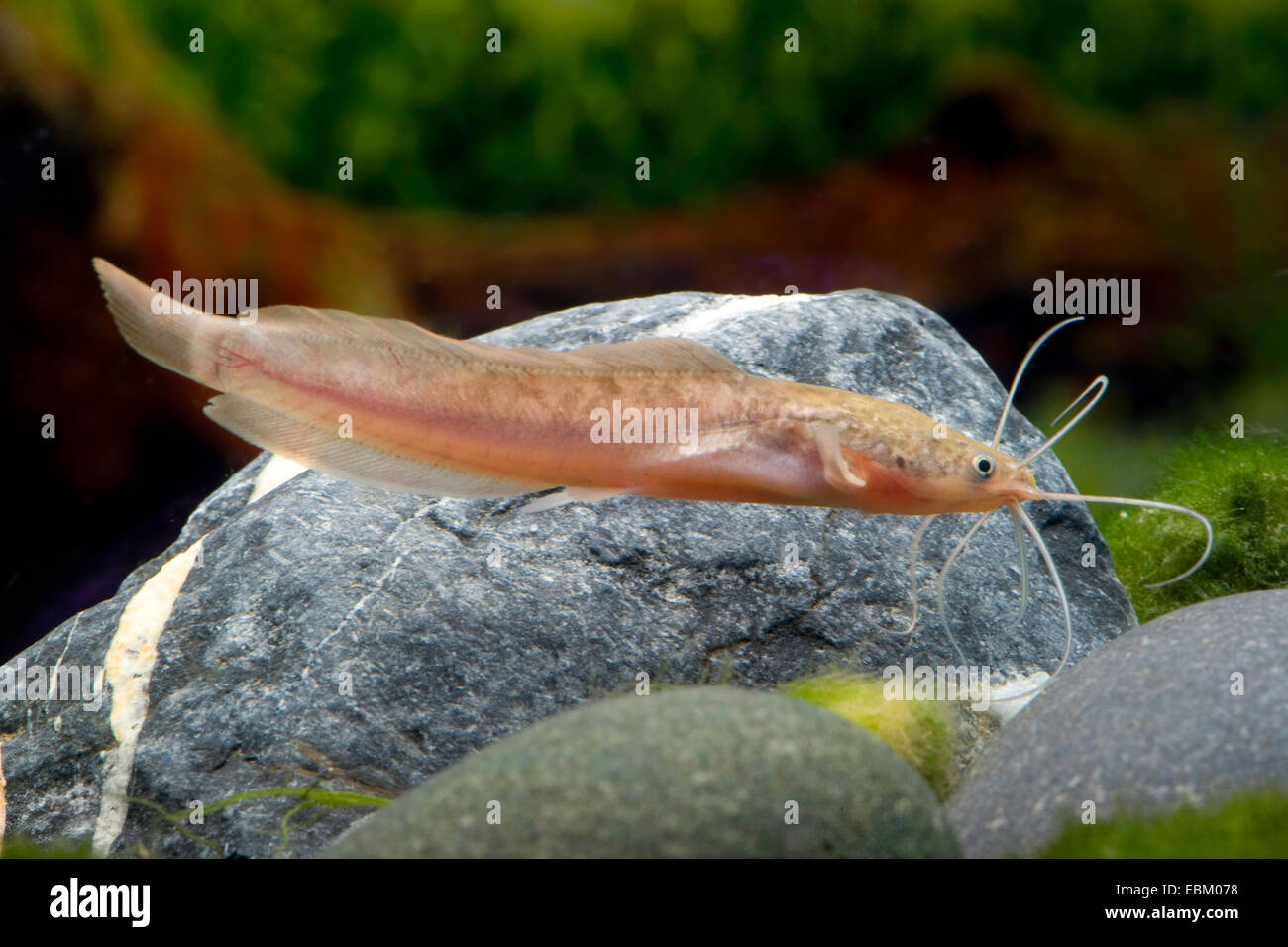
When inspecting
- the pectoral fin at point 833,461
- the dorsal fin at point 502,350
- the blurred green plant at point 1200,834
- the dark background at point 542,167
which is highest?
the dark background at point 542,167

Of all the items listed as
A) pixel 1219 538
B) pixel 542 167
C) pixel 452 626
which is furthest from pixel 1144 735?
pixel 542 167

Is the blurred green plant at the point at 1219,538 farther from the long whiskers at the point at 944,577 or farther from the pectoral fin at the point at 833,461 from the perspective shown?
the pectoral fin at the point at 833,461

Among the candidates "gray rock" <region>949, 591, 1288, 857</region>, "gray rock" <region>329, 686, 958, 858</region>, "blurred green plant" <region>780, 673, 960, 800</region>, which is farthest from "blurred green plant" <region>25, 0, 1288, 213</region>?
"gray rock" <region>329, 686, 958, 858</region>

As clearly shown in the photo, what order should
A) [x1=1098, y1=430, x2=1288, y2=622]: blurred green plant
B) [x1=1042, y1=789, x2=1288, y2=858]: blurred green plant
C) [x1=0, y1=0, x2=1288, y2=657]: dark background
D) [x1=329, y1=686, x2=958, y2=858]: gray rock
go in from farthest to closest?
[x1=0, y1=0, x2=1288, y2=657]: dark background → [x1=1098, y1=430, x2=1288, y2=622]: blurred green plant → [x1=1042, y1=789, x2=1288, y2=858]: blurred green plant → [x1=329, y1=686, x2=958, y2=858]: gray rock

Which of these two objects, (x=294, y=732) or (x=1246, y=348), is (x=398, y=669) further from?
(x=1246, y=348)

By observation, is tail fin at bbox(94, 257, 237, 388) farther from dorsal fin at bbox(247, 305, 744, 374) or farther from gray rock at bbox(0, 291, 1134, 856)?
gray rock at bbox(0, 291, 1134, 856)

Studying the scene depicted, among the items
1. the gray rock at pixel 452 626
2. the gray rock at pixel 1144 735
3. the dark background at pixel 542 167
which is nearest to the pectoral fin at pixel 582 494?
the gray rock at pixel 452 626
